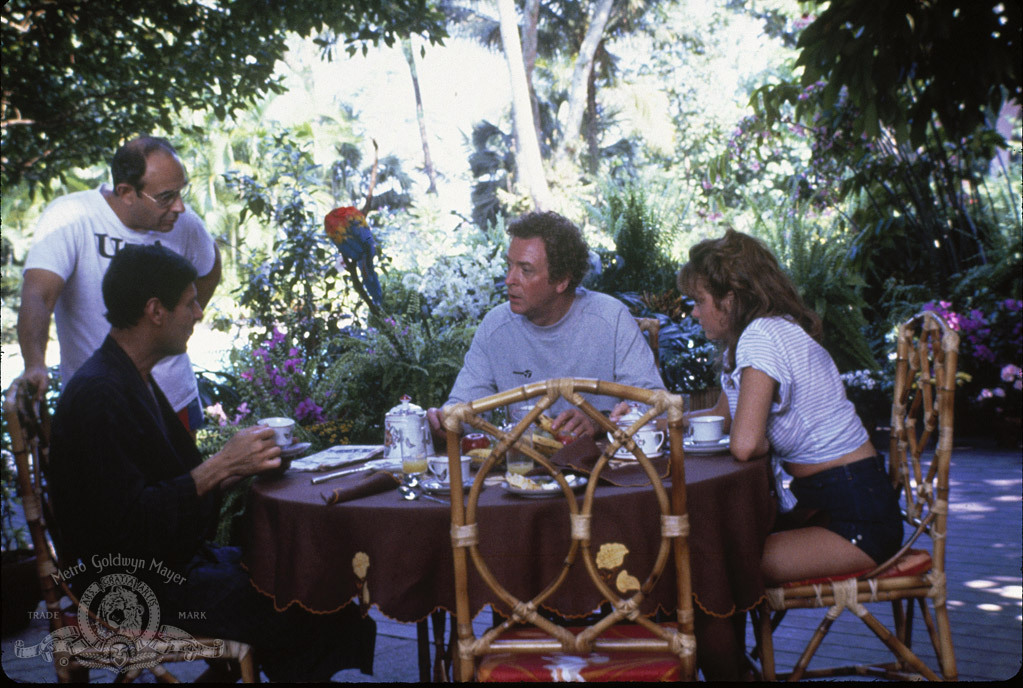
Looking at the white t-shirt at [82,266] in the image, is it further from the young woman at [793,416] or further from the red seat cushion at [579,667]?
the young woman at [793,416]

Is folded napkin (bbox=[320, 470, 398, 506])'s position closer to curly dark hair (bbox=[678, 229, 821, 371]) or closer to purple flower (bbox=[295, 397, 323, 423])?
curly dark hair (bbox=[678, 229, 821, 371])

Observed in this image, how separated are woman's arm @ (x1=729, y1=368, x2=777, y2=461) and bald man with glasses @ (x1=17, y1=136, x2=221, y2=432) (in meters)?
1.67

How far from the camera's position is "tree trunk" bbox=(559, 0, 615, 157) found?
16.5 metres

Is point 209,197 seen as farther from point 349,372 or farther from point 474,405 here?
point 474,405

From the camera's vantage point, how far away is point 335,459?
2.15 metres

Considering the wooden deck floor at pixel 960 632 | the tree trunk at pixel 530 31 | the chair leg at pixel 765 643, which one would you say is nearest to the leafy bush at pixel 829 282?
the wooden deck floor at pixel 960 632

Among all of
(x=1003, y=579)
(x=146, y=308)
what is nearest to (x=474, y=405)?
(x=146, y=308)

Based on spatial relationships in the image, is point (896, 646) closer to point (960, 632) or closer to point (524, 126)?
point (960, 632)

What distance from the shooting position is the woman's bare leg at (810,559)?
1.92 m

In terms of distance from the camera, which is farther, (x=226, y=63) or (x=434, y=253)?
(x=434, y=253)

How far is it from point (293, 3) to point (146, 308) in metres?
2.85

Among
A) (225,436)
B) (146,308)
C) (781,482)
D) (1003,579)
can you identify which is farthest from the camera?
(1003,579)

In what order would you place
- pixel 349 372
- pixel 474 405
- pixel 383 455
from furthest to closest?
pixel 349 372, pixel 383 455, pixel 474 405

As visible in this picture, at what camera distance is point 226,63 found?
4.27 meters
